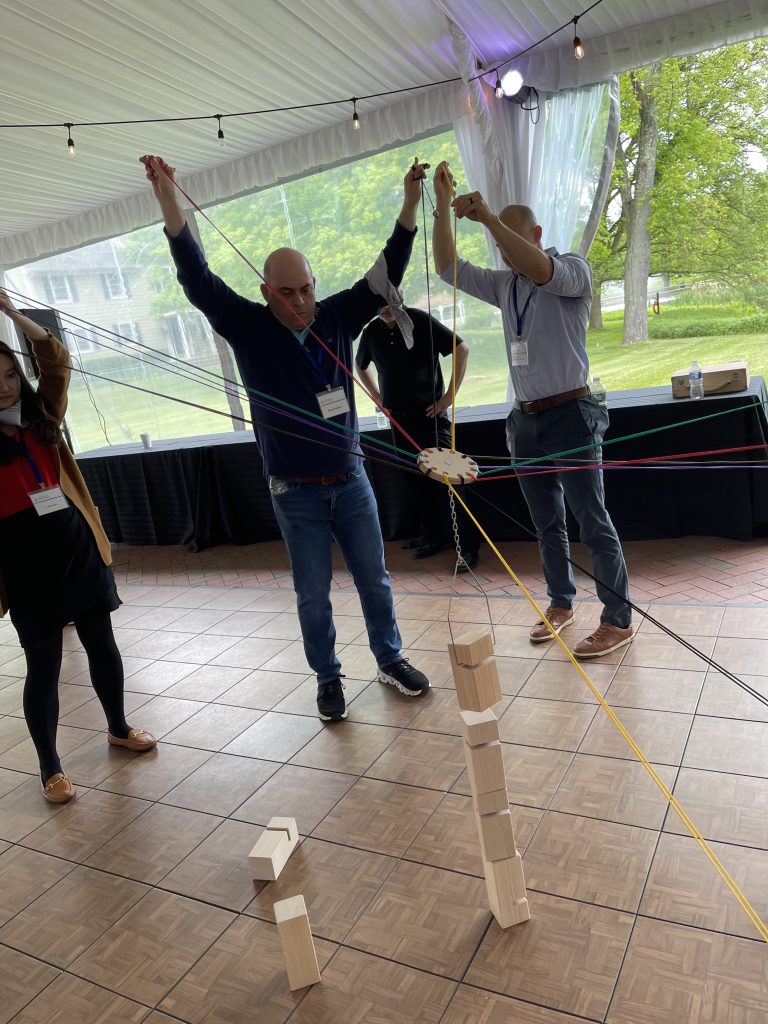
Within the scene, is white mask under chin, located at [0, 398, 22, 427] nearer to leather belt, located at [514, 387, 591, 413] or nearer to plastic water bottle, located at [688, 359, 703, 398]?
leather belt, located at [514, 387, 591, 413]

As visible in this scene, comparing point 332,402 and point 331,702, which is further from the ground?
point 332,402

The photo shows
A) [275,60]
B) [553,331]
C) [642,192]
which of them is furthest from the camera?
[642,192]

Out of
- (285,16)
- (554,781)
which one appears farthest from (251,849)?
(285,16)

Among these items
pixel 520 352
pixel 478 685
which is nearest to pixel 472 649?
pixel 478 685

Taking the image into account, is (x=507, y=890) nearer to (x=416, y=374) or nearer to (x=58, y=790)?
(x=58, y=790)

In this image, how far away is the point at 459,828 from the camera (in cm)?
203

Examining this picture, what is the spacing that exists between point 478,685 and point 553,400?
1.53 meters

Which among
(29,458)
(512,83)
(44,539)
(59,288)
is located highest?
(512,83)

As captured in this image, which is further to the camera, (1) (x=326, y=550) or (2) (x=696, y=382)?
(2) (x=696, y=382)

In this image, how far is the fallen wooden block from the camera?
1.92 metres

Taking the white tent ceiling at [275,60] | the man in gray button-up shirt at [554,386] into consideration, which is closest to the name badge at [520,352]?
the man in gray button-up shirt at [554,386]

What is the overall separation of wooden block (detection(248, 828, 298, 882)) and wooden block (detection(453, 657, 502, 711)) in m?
0.76

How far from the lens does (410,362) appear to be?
4129mm

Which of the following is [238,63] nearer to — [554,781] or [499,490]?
[499,490]
